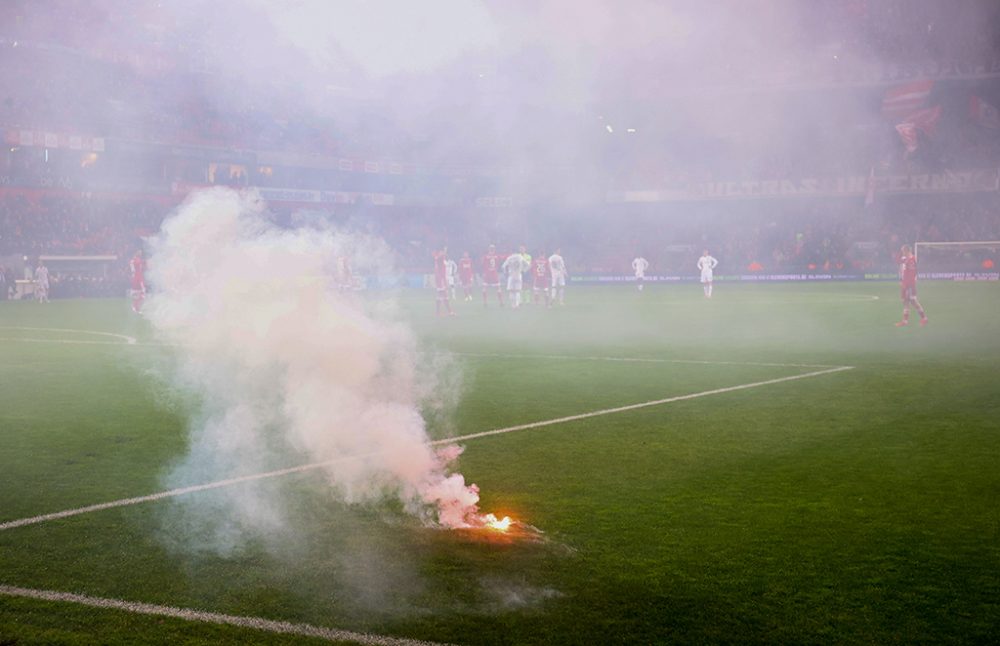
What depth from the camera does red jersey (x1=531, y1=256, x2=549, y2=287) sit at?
108 feet

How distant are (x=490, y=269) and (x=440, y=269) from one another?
22.5 feet

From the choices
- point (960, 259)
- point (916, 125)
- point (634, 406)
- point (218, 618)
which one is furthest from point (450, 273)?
point (218, 618)

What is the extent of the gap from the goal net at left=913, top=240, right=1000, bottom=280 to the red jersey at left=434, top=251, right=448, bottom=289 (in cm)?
2852

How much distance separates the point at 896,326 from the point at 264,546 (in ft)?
61.3

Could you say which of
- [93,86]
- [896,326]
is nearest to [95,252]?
[93,86]

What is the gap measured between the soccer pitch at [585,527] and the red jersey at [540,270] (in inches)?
770

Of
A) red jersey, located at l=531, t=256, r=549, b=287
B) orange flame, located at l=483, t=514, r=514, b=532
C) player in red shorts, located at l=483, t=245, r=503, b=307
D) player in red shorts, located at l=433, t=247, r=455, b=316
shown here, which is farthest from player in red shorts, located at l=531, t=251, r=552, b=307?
orange flame, located at l=483, t=514, r=514, b=532

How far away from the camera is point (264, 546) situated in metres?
5.56

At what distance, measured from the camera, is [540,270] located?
108ft

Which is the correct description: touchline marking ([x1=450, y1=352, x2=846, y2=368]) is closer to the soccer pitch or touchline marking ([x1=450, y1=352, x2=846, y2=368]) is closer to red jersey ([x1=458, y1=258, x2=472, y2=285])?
the soccer pitch

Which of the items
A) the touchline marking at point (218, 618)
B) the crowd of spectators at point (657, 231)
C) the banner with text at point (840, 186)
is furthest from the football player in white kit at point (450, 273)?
the touchline marking at point (218, 618)

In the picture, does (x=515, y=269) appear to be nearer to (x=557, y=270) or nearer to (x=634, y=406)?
(x=557, y=270)

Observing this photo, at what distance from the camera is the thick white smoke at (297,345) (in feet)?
21.3

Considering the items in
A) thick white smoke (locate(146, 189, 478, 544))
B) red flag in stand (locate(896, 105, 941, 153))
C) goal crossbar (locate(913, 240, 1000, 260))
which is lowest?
thick white smoke (locate(146, 189, 478, 544))
